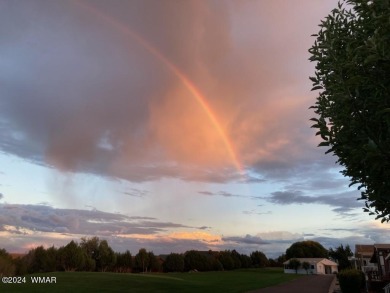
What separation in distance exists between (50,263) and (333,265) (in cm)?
11179

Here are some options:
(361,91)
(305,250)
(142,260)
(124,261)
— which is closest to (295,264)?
(305,250)

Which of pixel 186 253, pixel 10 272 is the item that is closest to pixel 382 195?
pixel 10 272

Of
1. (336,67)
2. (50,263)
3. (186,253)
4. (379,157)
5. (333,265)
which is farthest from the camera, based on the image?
(333,265)

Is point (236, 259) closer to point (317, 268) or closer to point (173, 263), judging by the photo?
point (317, 268)

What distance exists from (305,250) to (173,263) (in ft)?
296

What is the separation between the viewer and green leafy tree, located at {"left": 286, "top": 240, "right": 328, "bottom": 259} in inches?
7018

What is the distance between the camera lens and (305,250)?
18138 cm

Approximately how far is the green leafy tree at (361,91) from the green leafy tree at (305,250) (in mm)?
182415

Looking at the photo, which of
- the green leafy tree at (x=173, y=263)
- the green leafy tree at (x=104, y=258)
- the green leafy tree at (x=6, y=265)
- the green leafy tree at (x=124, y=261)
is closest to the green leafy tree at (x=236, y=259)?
the green leafy tree at (x=173, y=263)

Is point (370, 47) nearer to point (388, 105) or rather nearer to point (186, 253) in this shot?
point (388, 105)

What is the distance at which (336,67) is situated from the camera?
783 cm

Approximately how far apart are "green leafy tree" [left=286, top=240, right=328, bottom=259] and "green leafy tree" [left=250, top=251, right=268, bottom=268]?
→ 14.3 m

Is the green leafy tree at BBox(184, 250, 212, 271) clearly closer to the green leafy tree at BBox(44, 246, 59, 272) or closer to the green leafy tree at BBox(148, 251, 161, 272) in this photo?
the green leafy tree at BBox(148, 251, 161, 272)

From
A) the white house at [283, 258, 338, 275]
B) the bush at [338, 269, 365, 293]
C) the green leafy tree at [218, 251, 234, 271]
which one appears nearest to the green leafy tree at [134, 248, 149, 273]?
the green leafy tree at [218, 251, 234, 271]
